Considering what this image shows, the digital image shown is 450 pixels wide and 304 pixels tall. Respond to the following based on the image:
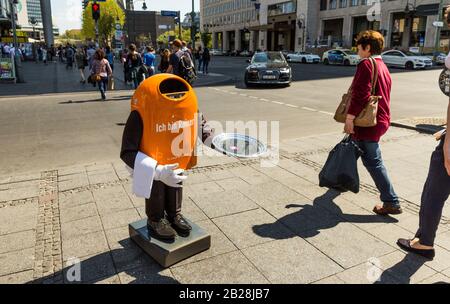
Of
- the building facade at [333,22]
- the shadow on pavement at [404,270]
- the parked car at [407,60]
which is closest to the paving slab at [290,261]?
the shadow on pavement at [404,270]

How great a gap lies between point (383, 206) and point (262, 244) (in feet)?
4.76

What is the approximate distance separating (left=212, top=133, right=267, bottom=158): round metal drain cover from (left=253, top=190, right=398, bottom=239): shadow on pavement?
205cm

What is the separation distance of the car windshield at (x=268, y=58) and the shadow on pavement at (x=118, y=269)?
14.9 m

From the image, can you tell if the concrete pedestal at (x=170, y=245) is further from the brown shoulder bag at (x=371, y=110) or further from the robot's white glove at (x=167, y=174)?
the brown shoulder bag at (x=371, y=110)

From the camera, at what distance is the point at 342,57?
31.9 m

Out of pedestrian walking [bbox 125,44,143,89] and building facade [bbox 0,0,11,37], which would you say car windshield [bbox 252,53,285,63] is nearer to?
pedestrian walking [bbox 125,44,143,89]

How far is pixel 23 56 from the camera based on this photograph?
140 ft

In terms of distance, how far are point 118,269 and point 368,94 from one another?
9.03 ft

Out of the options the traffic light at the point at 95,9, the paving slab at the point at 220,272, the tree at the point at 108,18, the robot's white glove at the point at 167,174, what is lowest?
the paving slab at the point at 220,272

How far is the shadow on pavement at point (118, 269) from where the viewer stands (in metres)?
2.74

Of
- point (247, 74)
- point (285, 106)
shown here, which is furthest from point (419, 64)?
point (285, 106)

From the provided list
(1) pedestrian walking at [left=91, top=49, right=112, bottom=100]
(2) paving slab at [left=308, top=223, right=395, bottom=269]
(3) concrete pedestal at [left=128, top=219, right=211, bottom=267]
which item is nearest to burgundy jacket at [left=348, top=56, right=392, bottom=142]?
(2) paving slab at [left=308, top=223, right=395, bottom=269]

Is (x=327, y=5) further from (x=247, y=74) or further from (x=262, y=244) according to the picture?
(x=262, y=244)

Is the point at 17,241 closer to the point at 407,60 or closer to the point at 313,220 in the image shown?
the point at 313,220
